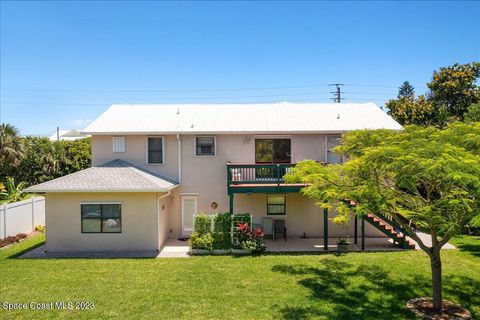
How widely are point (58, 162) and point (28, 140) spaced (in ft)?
12.5

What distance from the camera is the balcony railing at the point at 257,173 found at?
16625 mm

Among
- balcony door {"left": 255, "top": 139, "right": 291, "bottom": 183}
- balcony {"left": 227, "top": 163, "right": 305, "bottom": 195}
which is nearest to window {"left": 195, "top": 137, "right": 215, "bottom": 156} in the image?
balcony {"left": 227, "top": 163, "right": 305, "bottom": 195}

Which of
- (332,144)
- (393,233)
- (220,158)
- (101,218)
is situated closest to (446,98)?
(332,144)

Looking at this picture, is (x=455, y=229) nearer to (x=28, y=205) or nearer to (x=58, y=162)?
(x=28, y=205)

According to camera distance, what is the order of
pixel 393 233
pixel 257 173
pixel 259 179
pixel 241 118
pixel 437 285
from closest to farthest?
1. pixel 437 285
2. pixel 393 233
3. pixel 259 179
4. pixel 257 173
5. pixel 241 118

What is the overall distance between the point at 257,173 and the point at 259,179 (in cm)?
36

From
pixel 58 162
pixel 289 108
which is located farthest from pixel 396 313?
pixel 58 162

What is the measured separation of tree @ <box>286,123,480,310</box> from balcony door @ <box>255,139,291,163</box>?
298 inches

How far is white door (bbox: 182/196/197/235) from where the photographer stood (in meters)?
18.6

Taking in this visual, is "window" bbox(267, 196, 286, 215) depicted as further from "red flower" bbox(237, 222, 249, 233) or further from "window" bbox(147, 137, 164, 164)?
"window" bbox(147, 137, 164, 164)

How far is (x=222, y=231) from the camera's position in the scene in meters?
15.8

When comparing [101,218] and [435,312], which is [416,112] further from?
[101,218]

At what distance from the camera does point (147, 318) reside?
30.5 feet

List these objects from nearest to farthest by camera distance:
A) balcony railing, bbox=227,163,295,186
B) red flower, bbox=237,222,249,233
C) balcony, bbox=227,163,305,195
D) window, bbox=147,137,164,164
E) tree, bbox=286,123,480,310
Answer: tree, bbox=286,123,480,310
red flower, bbox=237,222,249,233
balcony, bbox=227,163,305,195
balcony railing, bbox=227,163,295,186
window, bbox=147,137,164,164
